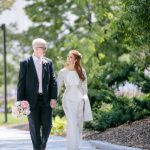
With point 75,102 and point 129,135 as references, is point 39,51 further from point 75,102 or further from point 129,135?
point 129,135

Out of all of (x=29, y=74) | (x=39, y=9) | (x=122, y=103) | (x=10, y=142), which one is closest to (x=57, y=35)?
(x=39, y=9)

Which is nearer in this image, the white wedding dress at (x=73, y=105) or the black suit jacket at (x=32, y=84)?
the black suit jacket at (x=32, y=84)

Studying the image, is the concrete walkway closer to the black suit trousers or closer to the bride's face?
the bride's face

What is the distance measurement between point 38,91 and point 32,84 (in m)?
0.15

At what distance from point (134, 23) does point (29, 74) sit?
384 cm

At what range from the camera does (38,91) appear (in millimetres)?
11164

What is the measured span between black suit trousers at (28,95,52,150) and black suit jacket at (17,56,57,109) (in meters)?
0.09

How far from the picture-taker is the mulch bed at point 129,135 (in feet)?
45.8

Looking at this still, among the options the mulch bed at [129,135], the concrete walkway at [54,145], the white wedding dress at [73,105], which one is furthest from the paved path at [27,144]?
the white wedding dress at [73,105]

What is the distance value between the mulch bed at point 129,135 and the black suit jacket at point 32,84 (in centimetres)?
284

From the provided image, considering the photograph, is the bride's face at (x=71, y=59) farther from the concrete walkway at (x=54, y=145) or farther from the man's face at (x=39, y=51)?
the concrete walkway at (x=54, y=145)

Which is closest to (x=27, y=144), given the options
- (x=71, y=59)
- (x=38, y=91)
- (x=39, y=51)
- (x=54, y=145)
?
(x=54, y=145)

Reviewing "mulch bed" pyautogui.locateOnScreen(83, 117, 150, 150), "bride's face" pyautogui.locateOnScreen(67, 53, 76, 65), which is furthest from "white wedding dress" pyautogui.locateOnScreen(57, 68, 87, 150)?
"mulch bed" pyautogui.locateOnScreen(83, 117, 150, 150)

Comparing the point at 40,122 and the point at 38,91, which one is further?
the point at 40,122
